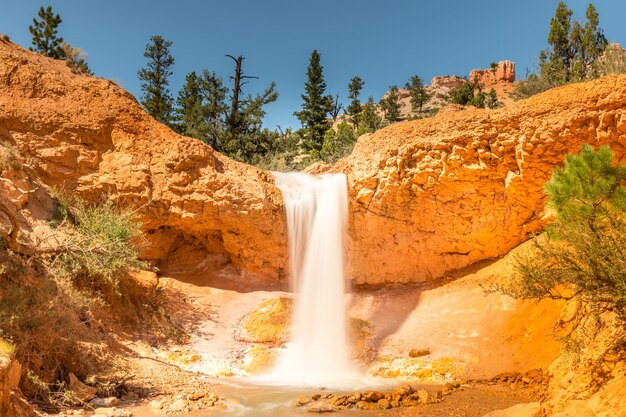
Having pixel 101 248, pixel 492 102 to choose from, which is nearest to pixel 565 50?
pixel 492 102

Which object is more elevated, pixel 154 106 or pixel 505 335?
pixel 154 106

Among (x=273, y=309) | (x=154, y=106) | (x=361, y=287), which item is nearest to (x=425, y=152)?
(x=361, y=287)

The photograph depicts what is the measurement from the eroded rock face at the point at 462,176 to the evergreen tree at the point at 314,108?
19783 millimetres

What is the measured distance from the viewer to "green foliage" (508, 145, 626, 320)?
4.93m

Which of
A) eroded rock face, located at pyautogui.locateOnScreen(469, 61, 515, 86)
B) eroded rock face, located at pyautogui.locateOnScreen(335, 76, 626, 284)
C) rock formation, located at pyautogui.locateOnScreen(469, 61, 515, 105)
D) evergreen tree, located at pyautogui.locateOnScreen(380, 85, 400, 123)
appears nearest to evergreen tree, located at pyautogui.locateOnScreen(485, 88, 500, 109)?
evergreen tree, located at pyautogui.locateOnScreen(380, 85, 400, 123)

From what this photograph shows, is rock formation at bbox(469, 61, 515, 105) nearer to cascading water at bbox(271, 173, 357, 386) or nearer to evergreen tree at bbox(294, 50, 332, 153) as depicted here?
evergreen tree at bbox(294, 50, 332, 153)

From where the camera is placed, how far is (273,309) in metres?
11.9

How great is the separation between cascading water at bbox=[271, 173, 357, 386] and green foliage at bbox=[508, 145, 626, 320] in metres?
6.68

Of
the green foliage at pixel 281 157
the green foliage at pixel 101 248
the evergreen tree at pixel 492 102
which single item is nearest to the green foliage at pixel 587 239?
the green foliage at pixel 101 248

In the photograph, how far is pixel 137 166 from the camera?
1269 cm

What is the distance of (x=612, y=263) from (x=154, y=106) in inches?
959

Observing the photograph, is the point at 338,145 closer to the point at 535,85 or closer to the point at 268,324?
the point at 535,85

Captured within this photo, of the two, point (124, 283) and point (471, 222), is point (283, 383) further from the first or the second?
point (471, 222)

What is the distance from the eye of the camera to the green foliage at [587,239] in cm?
493
